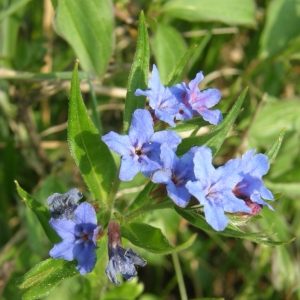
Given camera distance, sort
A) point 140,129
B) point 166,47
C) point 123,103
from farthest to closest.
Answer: point 123,103 → point 166,47 → point 140,129

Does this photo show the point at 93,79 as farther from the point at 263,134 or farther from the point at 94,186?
the point at 263,134

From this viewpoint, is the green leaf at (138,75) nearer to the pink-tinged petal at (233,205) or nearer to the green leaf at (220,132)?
the green leaf at (220,132)

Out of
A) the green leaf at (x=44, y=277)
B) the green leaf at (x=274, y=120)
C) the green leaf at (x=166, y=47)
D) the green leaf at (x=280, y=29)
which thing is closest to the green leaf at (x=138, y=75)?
the green leaf at (x=44, y=277)

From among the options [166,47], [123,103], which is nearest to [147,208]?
[166,47]

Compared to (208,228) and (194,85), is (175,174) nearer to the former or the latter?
(208,228)

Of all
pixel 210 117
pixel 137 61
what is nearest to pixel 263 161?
pixel 210 117

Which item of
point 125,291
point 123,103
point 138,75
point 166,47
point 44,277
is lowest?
point 125,291
